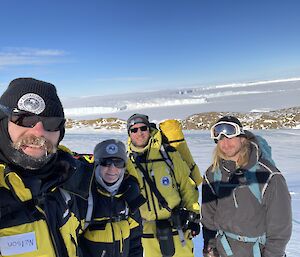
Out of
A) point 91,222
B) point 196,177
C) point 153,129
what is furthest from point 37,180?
point 196,177

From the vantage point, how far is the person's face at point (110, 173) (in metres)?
Result: 2.36

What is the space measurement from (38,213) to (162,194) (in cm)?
230

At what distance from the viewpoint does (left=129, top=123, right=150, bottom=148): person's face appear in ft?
12.1

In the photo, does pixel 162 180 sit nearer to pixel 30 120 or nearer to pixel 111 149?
pixel 111 149

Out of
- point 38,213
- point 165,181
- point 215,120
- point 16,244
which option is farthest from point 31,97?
point 215,120

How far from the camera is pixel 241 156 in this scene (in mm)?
2791

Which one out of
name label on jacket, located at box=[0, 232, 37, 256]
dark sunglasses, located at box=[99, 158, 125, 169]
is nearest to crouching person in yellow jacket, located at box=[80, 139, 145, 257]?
dark sunglasses, located at box=[99, 158, 125, 169]

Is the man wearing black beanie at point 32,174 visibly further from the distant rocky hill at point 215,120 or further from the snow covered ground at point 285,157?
the distant rocky hill at point 215,120

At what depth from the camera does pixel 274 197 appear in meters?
2.60

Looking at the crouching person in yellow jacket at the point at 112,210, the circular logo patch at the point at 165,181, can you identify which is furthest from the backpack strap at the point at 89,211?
the circular logo patch at the point at 165,181

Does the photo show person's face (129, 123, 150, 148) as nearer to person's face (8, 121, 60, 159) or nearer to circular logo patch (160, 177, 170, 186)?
circular logo patch (160, 177, 170, 186)

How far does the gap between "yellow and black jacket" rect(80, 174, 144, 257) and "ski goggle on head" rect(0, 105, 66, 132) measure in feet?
3.03

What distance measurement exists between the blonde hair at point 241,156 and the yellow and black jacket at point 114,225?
901mm

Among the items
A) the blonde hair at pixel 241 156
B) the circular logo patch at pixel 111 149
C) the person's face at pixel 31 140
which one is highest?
the person's face at pixel 31 140
